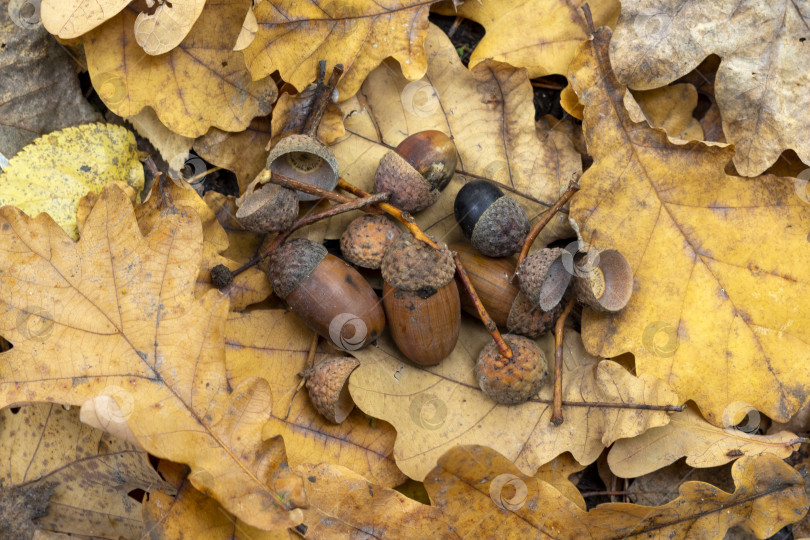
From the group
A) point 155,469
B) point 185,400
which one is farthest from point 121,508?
point 185,400

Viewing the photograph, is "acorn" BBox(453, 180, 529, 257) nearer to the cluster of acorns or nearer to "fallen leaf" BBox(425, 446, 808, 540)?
the cluster of acorns

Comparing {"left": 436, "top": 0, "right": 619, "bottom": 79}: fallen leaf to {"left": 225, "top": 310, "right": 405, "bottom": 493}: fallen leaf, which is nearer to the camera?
{"left": 225, "top": 310, "right": 405, "bottom": 493}: fallen leaf

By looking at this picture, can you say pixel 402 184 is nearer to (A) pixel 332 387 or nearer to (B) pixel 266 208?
(B) pixel 266 208

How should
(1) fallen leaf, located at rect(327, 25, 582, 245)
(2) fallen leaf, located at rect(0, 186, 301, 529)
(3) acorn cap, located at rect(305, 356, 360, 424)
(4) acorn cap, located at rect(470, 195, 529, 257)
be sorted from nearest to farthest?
(2) fallen leaf, located at rect(0, 186, 301, 529), (3) acorn cap, located at rect(305, 356, 360, 424), (4) acorn cap, located at rect(470, 195, 529, 257), (1) fallen leaf, located at rect(327, 25, 582, 245)

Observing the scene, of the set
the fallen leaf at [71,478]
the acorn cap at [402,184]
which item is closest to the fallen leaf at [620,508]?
the acorn cap at [402,184]

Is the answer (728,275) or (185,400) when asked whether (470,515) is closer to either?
(185,400)

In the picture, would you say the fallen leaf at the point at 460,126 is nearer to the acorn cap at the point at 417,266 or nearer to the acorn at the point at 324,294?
the acorn at the point at 324,294

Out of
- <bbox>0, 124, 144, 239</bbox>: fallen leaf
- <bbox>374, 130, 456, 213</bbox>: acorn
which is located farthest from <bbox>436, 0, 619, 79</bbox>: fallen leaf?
<bbox>0, 124, 144, 239</bbox>: fallen leaf
